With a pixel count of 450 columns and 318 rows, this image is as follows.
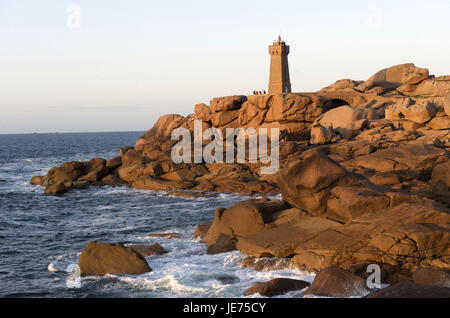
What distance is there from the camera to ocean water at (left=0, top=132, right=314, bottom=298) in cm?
1709

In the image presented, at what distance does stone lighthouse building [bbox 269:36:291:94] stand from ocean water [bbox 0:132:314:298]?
31.5 m

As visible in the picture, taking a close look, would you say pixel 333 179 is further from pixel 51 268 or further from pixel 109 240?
pixel 51 268

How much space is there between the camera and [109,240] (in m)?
25.5

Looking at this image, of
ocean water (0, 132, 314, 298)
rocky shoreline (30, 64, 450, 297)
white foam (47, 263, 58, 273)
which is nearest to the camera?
rocky shoreline (30, 64, 450, 297)

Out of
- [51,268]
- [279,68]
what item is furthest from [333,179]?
[279,68]

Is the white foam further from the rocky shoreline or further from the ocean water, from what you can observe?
the rocky shoreline

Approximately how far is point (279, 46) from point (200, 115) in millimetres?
18376

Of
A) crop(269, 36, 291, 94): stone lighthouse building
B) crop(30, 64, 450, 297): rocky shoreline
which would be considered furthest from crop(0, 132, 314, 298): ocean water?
crop(269, 36, 291, 94): stone lighthouse building

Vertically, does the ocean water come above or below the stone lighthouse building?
below

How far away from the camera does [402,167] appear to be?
32.7 m

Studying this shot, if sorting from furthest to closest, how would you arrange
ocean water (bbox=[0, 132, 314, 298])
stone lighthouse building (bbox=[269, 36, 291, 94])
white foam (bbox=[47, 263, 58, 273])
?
stone lighthouse building (bbox=[269, 36, 291, 94]), white foam (bbox=[47, 263, 58, 273]), ocean water (bbox=[0, 132, 314, 298])

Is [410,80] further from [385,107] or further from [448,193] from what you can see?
[448,193]

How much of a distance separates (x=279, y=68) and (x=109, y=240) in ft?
155

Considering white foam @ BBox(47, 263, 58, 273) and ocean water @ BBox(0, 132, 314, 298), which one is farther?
white foam @ BBox(47, 263, 58, 273)
